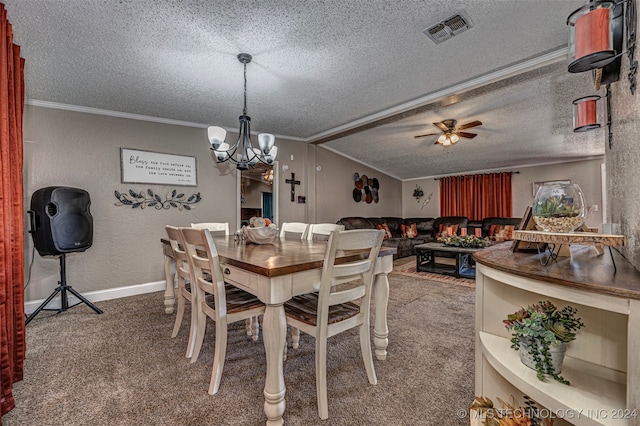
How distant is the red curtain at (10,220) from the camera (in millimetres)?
1385

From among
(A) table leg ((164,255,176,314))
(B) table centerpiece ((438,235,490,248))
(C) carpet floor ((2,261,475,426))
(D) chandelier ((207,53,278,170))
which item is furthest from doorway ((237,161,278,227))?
(C) carpet floor ((2,261,475,426))

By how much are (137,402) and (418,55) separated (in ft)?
10.1

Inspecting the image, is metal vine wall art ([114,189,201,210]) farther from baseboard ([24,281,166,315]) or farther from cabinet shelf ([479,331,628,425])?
cabinet shelf ([479,331,628,425])

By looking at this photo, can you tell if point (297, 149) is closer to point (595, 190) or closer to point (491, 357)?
point (491, 357)

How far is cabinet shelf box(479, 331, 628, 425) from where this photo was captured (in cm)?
71

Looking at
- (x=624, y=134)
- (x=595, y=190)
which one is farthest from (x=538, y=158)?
(x=624, y=134)

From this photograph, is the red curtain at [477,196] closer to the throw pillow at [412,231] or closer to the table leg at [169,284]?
the throw pillow at [412,231]

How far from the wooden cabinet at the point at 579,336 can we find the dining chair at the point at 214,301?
121 cm

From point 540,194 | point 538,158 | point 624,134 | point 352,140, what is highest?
point 352,140

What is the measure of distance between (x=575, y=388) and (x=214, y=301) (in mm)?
1591

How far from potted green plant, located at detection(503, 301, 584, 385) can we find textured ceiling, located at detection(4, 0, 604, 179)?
6.14 ft

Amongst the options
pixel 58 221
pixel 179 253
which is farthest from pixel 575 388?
pixel 58 221

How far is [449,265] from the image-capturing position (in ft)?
15.6

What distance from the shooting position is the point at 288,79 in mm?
2746
